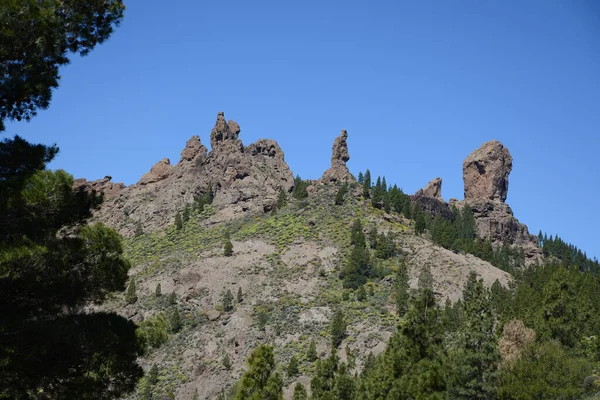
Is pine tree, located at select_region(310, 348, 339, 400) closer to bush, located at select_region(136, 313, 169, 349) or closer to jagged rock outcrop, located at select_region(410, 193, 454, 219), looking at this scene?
bush, located at select_region(136, 313, 169, 349)

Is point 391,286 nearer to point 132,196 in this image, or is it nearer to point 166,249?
point 166,249

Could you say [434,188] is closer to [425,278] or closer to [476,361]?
[425,278]

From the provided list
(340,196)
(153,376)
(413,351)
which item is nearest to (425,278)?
(340,196)

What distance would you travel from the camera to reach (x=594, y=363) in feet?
129

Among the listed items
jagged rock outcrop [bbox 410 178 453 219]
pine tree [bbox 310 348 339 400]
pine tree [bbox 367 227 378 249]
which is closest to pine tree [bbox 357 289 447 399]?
pine tree [bbox 310 348 339 400]

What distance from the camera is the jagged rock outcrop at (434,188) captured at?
16588cm

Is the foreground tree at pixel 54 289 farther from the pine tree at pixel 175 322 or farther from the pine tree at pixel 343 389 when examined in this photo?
the pine tree at pixel 175 322

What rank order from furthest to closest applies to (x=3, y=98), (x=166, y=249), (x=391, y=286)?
(x=166, y=249), (x=391, y=286), (x=3, y=98)

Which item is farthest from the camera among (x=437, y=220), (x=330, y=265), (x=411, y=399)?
(x=437, y=220)

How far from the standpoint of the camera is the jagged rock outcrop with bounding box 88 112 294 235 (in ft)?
397

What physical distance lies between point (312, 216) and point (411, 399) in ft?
272

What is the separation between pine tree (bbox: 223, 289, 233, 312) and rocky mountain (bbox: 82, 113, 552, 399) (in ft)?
1.06

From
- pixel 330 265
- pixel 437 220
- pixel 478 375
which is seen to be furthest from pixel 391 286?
pixel 478 375

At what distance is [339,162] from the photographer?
132500mm
